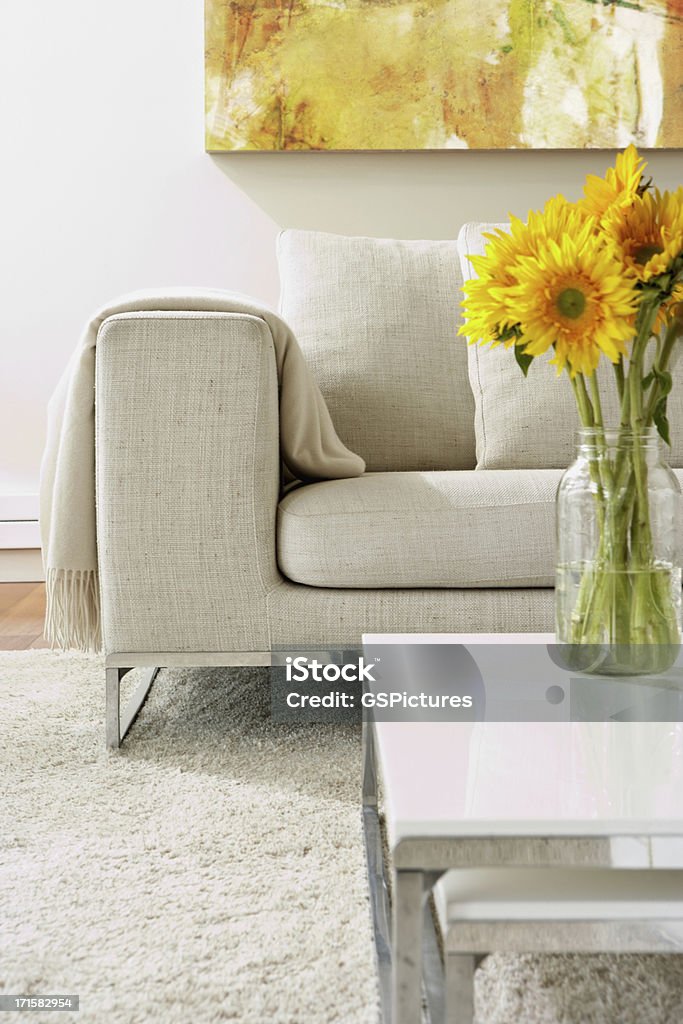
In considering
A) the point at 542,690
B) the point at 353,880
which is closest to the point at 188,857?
the point at 353,880

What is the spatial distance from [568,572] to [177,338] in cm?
82

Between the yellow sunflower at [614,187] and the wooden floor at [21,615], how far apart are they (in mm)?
1774

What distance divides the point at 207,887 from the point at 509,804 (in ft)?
1.79

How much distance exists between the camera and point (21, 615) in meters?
2.66

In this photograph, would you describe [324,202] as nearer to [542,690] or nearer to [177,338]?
[177,338]

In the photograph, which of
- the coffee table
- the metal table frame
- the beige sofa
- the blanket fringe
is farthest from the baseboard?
the metal table frame

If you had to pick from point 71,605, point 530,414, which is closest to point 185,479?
point 71,605

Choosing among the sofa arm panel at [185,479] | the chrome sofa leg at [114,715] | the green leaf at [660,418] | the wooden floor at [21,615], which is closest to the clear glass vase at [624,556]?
the green leaf at [660,418]

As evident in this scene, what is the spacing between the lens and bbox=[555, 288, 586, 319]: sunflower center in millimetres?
833

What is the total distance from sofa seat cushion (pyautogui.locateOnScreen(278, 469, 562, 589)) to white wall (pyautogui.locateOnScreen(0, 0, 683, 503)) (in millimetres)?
1626

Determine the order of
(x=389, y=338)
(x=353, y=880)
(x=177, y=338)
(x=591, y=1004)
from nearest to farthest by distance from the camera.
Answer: (x=591, y=1004) → (x=353, y=880) → (x=177, y=338) → (x=389, y=338)

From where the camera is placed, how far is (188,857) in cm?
117

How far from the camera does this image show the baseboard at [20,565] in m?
3.06

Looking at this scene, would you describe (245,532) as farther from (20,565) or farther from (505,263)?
(20,565)
